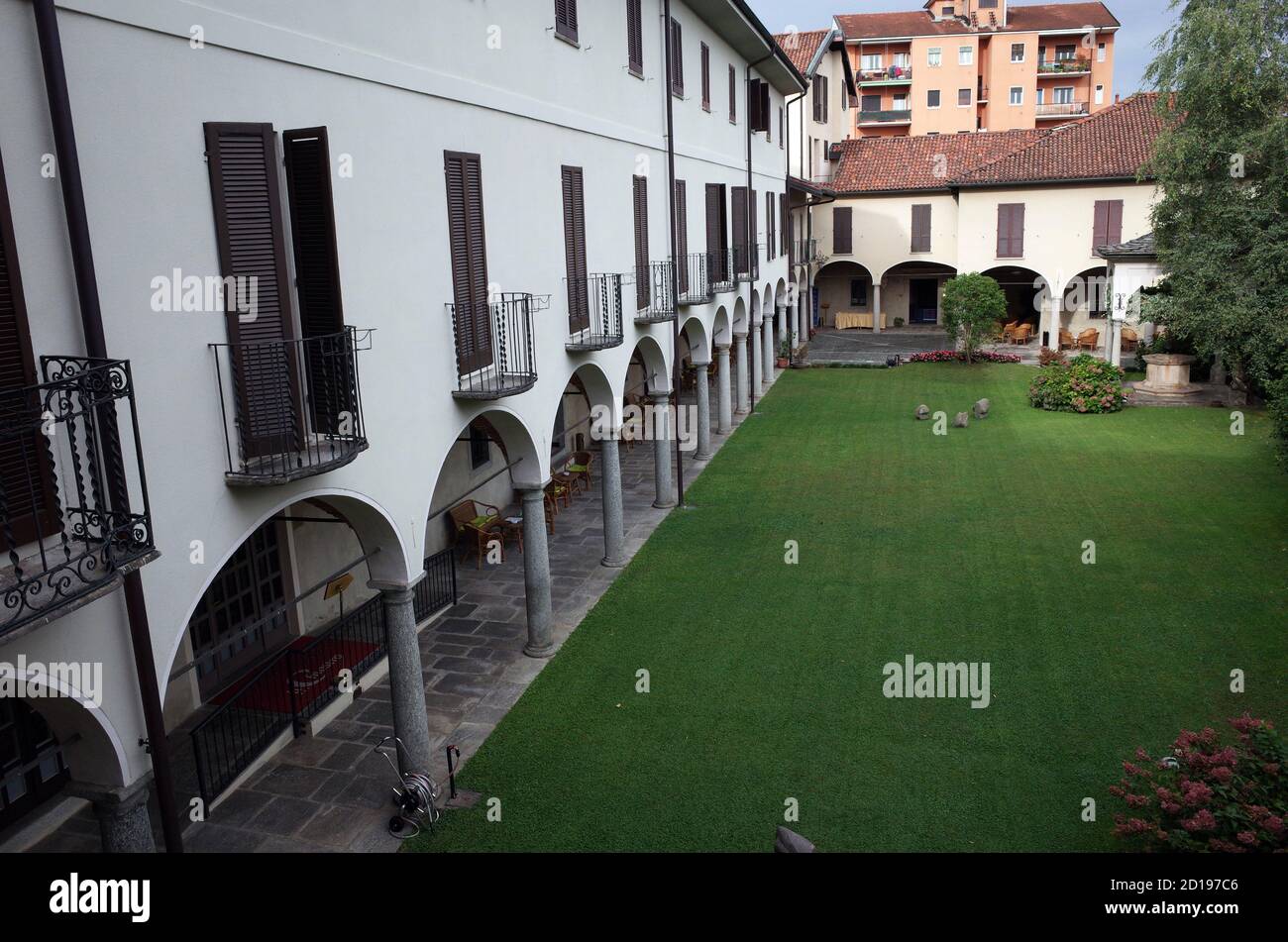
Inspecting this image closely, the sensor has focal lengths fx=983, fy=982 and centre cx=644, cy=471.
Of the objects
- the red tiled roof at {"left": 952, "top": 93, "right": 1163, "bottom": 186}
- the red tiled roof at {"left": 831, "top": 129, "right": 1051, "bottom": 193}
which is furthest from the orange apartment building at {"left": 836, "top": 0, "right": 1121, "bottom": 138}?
the red tiled roof at {"left": 952, "top": 93, "right": 1163, "bottom": 186}

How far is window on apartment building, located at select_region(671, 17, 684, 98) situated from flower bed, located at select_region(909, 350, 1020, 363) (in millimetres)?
20022

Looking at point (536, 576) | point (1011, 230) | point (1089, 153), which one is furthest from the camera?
point (1011, 230)

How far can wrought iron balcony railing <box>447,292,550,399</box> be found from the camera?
1065cm

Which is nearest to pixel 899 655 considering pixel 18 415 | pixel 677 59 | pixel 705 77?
pixel 18 415

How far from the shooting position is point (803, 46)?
4222cm

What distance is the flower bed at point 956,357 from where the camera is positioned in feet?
121

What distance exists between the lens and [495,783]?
10.4 metres

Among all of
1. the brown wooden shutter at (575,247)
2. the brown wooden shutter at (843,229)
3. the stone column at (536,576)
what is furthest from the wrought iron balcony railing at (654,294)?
the brown wooden shutter at (843,229)

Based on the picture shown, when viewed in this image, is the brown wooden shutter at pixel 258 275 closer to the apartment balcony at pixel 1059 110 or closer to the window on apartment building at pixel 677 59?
the window on apartment building at pixel 677 59

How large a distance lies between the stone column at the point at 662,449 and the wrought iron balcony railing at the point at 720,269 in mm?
3652

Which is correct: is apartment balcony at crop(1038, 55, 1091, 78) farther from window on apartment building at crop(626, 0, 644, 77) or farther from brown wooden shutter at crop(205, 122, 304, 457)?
brown wooden shutter at crop(205, 122, 304, 457)

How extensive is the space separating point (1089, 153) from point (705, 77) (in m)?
22.2

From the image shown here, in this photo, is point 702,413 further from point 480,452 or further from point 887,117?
point 887,117
